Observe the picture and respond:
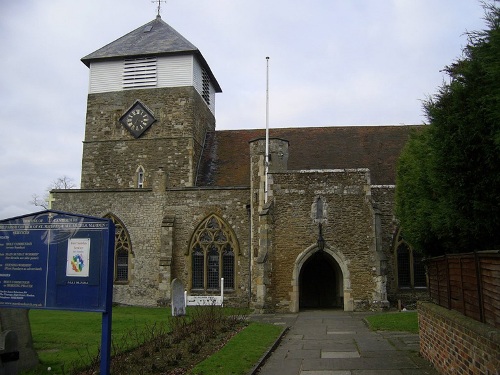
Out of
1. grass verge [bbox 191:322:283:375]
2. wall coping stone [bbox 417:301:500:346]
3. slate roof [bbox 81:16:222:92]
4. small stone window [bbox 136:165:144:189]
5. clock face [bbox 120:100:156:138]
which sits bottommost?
grass verge [bbox 191:322:283:375]

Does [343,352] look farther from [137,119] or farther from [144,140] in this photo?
[137,119]

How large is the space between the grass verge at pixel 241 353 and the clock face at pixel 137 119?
1568 cm

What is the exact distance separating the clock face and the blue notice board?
779 inches

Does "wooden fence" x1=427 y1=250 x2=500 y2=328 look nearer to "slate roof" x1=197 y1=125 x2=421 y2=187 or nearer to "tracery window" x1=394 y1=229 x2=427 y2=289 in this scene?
"tracery window" x1=394 y1=229 x2=427 y2=289

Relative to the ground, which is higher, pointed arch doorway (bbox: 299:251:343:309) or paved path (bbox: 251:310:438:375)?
pointed arch doorway (bbox: 299:251:343:309)

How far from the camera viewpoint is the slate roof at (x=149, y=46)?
91.6 feet

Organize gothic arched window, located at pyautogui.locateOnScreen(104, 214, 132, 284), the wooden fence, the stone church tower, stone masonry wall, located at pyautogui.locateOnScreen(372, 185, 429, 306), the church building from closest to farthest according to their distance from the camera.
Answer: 1. the wooden fence
2. the church building
3. stone masonry wall, located at pyautogui.locateOnScreen(372, 185, 429, 306)
4. gothic arched window, located at pyautogui.locateOnScreen(104, 214, 132, 284)
5. the stone church tower

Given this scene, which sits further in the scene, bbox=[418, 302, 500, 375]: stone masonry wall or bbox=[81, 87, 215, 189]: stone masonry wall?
bbox=[81, 87, 215, 189]: stone masonry wall

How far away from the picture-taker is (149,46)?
2872 centimetres

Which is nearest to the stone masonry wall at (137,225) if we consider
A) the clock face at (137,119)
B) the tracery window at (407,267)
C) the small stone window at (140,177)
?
the small stone window at (140,177)

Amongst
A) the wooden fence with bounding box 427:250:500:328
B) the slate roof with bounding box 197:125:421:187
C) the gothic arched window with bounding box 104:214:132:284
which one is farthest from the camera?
the slate roof with bounding box 197:125:421:187

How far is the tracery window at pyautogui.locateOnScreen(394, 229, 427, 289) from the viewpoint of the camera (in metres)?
22.5

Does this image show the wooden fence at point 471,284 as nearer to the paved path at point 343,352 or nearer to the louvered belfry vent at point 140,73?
the paved path at point 343,352

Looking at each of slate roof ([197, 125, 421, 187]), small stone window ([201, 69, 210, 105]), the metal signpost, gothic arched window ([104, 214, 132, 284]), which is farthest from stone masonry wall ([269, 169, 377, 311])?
the metal signpost
